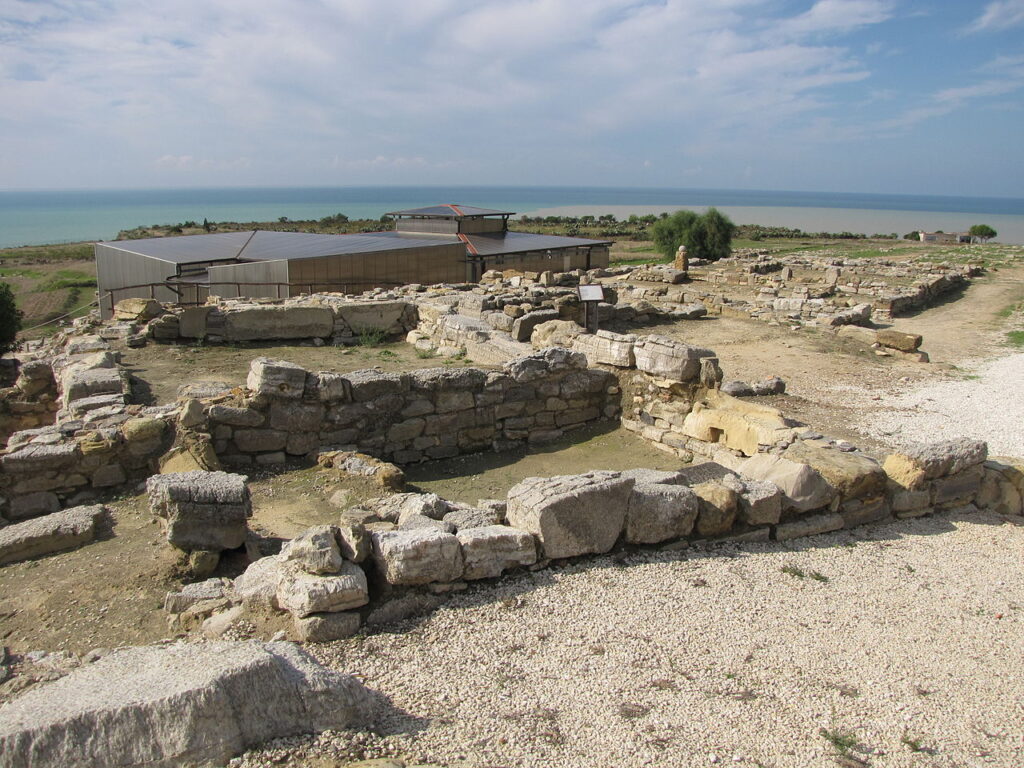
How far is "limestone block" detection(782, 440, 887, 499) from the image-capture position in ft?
20.2

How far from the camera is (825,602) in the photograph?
4.86 metres

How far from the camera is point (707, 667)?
4039 mm

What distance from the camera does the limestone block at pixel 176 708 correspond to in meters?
2.71

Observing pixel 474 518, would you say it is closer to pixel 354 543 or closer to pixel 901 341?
pixel 354 543

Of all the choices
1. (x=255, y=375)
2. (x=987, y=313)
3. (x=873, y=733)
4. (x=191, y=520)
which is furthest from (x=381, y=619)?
(x=987, y=313)

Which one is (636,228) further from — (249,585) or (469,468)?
(249,585)

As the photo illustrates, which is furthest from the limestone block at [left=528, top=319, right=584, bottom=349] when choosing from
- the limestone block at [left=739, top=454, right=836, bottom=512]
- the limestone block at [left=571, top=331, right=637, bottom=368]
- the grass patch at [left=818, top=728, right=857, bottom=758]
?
the grass patch at [left=818, top=728, right=857, bottom=758]

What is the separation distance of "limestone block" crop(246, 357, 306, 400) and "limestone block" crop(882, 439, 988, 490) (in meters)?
6.06

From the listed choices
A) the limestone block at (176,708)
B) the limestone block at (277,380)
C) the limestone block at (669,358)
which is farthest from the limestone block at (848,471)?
the limestone block at (277,380)

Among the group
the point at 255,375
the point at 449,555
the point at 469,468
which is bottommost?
the point at 469,468

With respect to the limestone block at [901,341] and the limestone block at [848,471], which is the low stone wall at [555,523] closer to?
the limestone block at [848,471]

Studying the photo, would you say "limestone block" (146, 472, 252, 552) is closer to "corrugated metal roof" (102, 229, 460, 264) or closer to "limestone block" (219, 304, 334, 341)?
"limestone block" (219, 304, 334, 341)

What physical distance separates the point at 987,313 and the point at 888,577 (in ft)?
62.8

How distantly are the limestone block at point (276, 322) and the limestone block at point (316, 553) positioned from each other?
9574 mm
